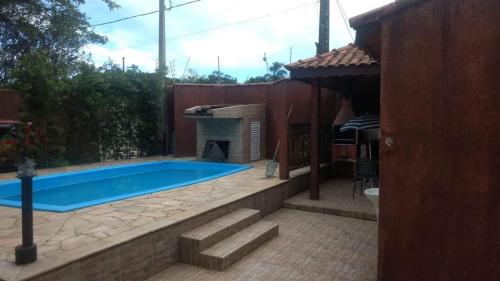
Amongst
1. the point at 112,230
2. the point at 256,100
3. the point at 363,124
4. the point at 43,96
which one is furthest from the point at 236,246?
the point at 256,100

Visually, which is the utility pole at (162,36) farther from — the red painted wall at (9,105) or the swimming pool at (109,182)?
the red painted wall at (9,105)

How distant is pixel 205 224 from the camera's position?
19.0 feet

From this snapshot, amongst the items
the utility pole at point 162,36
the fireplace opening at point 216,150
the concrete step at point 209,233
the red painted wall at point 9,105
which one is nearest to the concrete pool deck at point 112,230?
the concrete step at point 209,233

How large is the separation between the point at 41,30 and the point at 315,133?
15.5 m

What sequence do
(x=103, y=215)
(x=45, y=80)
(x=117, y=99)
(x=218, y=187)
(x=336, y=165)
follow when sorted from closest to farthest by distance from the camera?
(x=103, y=215)
(x=218, y=187)
(x=45, y=80)
(x=336, y=165)
(x=117, y=99)

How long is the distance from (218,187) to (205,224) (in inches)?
89.6

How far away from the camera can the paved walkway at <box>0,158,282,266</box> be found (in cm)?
420

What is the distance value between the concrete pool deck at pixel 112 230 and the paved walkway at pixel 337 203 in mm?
1216

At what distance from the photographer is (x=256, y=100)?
1365cm

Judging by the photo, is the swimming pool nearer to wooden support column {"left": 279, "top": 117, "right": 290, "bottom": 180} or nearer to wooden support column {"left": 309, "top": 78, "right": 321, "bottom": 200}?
wooden support column {"left": 279, "top": 117, "right": 290, "bottom": 180}

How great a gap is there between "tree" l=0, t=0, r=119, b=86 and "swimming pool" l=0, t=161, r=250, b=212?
843 centimetres

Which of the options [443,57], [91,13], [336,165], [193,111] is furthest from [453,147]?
[91,13]

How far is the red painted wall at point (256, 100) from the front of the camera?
1270 centimetres

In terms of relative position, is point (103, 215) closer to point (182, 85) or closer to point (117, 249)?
point (117, 249)
